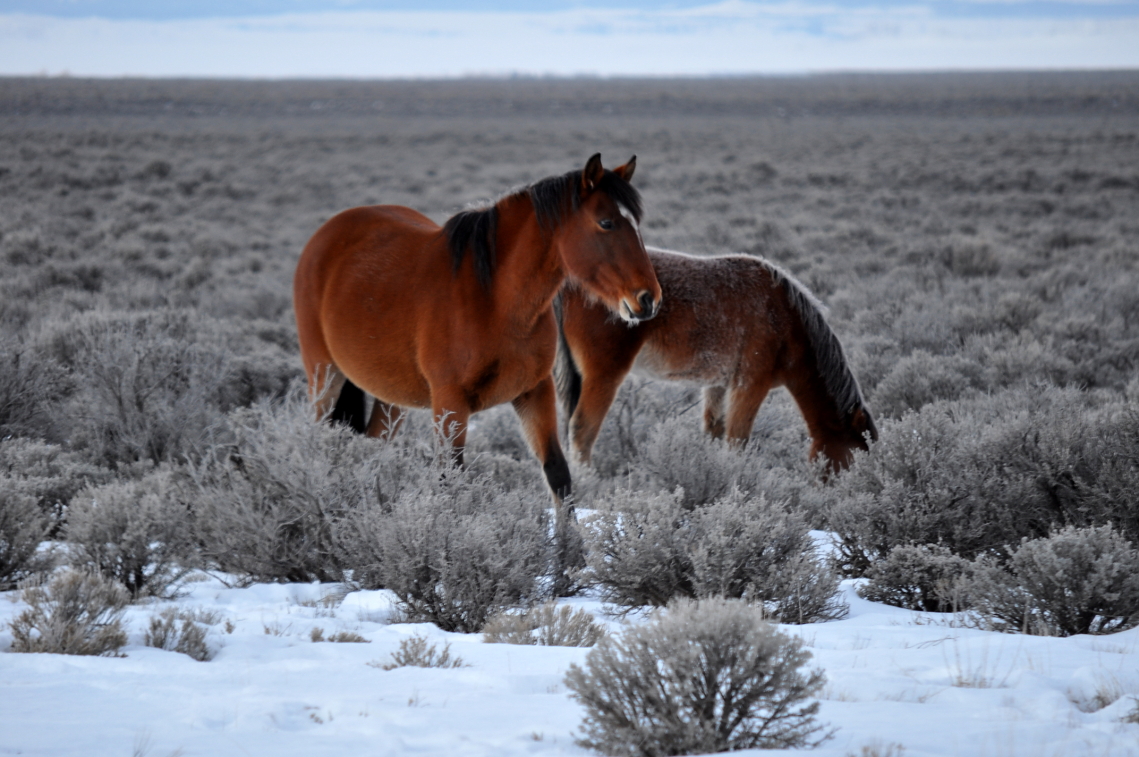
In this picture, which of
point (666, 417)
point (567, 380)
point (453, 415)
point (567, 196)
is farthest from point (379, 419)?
point (666, 417)

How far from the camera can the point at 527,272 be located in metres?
4.62

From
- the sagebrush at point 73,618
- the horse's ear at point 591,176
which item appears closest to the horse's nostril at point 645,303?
the horse's ear at point 591,176

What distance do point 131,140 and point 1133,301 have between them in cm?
3271

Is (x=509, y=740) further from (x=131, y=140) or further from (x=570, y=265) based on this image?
(x=131, y=140)

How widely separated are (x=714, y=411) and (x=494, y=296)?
271cm

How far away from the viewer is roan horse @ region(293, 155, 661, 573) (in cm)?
447

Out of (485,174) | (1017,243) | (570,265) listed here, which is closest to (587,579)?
(570,265)

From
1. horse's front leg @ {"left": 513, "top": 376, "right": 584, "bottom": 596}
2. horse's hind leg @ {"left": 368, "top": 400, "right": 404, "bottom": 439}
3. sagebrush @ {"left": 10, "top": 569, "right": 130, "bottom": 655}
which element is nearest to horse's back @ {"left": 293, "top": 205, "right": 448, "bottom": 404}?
horse's hind leg @ {"left": 368, "top": 400, "right": 404, "bottom": 439}

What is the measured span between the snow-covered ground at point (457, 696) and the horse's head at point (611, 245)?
165 cm

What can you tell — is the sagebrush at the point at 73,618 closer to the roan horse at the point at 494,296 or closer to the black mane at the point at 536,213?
the roan horse at the point at 494,296

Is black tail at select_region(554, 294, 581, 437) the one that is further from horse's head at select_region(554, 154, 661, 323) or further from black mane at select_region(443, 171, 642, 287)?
horse's head at select_region(554, 154, 661, 323)

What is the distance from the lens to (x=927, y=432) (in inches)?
195

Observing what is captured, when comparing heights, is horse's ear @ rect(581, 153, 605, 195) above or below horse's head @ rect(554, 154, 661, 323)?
above

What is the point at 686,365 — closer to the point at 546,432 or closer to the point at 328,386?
the point at 546,432
